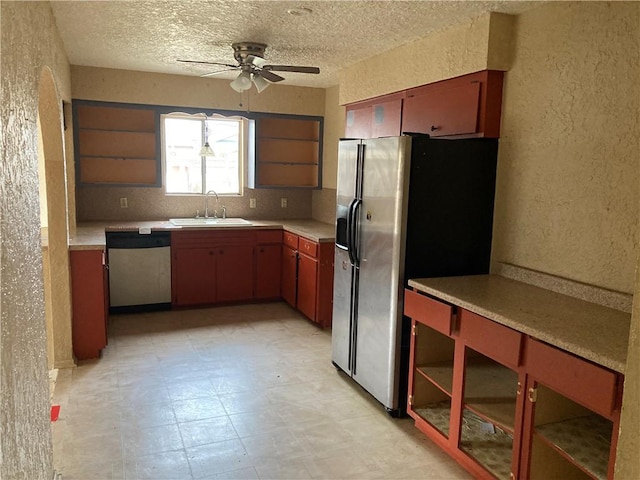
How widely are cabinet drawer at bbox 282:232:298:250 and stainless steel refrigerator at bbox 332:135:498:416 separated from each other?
1.83 meters

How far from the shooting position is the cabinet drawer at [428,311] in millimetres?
2605

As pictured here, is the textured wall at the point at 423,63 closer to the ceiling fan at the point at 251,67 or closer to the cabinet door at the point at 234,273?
the ceiling fan at the point at 251,67

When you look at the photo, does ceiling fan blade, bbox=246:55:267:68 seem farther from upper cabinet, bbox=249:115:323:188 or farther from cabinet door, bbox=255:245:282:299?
cabinet door, bbox=255:245:282:299

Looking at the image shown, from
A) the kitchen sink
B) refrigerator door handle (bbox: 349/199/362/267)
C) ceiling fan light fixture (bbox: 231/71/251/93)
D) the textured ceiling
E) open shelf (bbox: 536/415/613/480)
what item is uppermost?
the textured ceiling

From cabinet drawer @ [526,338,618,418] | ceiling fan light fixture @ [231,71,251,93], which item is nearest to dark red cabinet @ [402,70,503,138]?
ceiling fan light fixture @ [231,71,251,93]

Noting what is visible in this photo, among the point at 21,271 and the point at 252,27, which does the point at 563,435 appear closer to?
the point at 21,271

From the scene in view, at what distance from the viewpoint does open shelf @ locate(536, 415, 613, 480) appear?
6.29ft

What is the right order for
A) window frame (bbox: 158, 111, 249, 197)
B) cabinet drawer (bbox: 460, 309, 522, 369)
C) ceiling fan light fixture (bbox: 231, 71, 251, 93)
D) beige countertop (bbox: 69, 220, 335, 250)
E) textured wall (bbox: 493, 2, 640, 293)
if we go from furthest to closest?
window frame (bbox: 158, 111, 249, 197) → beige countertop (bbox: 69, 220, 335, 250) → ceiling fan light fixture (bbox: 231, 71, 251, 93) → textured wall (bbox: 493, 2, 640, 293) → cabinet drawer (bbox: 460, 309, 522, 369)

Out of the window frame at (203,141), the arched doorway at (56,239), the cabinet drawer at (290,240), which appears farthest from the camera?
A: the window frame at (203,141)

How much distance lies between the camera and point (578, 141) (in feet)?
8.54

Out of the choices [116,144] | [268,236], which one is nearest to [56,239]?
[116,144]

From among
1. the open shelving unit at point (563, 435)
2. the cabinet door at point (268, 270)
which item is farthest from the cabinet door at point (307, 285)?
the open shelving unit at point (563, 435)

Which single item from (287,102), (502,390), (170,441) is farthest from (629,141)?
(287,102)

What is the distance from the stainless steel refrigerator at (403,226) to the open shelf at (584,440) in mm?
1060
